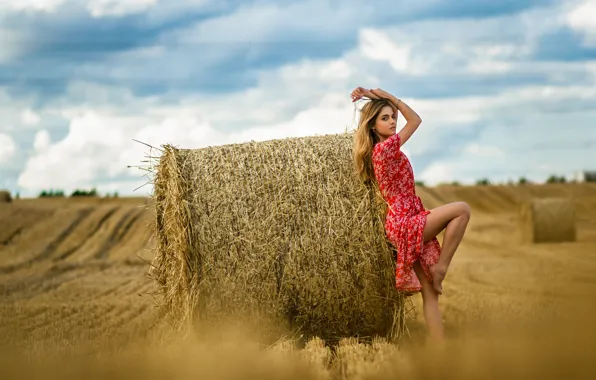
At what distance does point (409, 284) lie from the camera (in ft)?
17.6

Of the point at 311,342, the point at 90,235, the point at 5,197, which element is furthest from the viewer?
the point at 5,197

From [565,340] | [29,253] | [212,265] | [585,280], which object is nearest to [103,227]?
[29,253]

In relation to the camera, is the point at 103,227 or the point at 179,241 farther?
the point at 103,227

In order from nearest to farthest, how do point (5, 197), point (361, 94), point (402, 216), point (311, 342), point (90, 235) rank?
point (402, 216) → point (311, 342) → point (361, 94) → point (90, 235) → point (5, 197)

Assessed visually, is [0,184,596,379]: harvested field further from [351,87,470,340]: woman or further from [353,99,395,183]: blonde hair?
[353,99,395,183]: blonde hair

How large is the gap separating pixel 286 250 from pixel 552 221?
10.0m

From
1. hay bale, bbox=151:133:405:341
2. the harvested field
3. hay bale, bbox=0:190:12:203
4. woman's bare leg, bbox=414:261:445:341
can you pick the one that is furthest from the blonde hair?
hay bale, bbox=0:190:12:203

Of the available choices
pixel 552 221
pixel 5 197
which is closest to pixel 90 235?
pixel 5 197

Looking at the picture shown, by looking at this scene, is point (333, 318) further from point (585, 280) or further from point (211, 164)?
point (585, 280)

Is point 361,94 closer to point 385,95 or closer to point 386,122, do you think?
point 385,95

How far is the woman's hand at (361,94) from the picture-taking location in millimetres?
5617

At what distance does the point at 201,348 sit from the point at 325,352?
0.97 metres

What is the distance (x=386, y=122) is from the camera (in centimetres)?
558

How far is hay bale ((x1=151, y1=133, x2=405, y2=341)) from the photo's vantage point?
5555 mm
